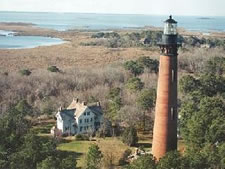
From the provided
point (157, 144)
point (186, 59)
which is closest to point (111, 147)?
point (157, 144)

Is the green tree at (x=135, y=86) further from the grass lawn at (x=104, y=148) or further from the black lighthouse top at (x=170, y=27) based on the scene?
the black lighthouse top at (x=170, y=27)

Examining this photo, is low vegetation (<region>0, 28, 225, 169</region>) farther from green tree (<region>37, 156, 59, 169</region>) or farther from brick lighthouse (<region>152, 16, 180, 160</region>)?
brick lighthouse (<region>152, 16, 180, 160</region>)

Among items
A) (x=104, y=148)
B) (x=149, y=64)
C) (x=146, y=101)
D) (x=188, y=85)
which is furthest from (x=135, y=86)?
(x=149, y=64)

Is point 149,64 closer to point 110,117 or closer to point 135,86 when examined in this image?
point 135,86

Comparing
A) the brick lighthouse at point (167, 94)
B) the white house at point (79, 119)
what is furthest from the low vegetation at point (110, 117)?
the brick lighthouse at point (167, 94)

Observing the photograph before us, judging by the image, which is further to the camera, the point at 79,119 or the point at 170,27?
the point at 79,119

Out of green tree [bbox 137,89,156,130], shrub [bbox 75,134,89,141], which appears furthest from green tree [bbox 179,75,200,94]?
shrub [bbox 75,134,89,141]

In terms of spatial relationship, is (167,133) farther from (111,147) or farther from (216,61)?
(216,61)
